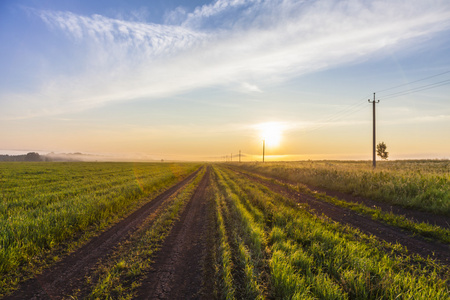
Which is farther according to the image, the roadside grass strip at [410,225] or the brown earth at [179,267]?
the roadside grass strip at [410,225]

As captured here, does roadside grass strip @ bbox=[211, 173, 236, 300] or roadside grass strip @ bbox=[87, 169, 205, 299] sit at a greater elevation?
roadside grass strip @ bbox=[211, 173, 236, 300]

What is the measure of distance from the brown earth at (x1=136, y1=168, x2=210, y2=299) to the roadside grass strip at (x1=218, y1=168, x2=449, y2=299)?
1.76 meters

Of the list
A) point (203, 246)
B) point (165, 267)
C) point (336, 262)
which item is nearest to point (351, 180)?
point (336, 262)

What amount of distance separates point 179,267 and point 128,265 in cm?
130

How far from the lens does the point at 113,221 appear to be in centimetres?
919

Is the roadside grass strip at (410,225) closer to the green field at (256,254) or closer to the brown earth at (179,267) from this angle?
the green field at (256,254)

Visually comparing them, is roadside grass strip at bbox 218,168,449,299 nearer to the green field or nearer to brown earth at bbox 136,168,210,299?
the green field

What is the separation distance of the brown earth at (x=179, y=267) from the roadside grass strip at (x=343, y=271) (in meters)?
1.76

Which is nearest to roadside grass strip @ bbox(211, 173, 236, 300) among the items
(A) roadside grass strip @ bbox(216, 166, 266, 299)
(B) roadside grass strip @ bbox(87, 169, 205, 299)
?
(A) roadside grass strip @ bbox(216, 166, 266, 299)

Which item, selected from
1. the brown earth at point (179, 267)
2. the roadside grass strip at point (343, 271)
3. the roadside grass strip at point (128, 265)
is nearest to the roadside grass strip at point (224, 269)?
the brown earth at point (179, 267)

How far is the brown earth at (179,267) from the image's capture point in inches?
162

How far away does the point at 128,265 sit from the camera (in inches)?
202

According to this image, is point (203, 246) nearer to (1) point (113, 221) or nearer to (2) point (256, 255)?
(2) point (256, 255)

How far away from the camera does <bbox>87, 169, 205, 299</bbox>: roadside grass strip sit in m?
4.14
